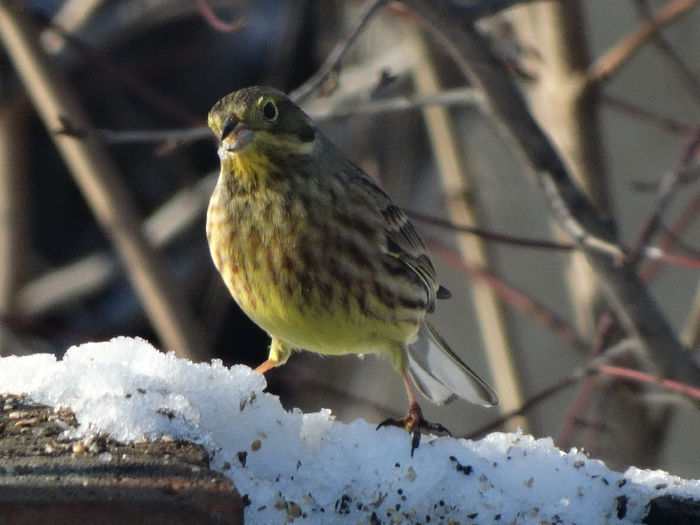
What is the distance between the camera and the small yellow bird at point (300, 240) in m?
2.98

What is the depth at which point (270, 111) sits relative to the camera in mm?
3010

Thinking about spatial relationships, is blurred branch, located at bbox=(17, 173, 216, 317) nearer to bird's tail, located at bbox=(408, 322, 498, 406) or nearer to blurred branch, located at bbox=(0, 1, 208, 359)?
blurred branch, located at bbox=(0, 1, 208, 359)

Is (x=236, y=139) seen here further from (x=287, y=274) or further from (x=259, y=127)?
(x=287, y=274)

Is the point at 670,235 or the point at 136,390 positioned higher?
the point at 136,390

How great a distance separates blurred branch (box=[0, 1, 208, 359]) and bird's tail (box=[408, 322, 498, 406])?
96 centimetres

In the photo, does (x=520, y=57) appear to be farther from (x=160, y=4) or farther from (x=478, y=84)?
(x=478, y=84)

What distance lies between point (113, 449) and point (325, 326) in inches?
39.4

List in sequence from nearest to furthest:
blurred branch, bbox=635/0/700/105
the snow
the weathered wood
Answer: the weathered wood
the snow
blurred branch, bbox=635/0/700/105

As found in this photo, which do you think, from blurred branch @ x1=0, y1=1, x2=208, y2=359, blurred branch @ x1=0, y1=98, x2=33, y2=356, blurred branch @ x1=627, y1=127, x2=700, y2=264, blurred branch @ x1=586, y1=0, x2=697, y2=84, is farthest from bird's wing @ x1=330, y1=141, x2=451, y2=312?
blurred branch @ x1=0, y1=98, x2=33, y2=356

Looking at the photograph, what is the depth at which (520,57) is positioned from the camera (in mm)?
5105

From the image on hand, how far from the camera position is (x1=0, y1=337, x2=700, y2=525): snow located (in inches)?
84.7

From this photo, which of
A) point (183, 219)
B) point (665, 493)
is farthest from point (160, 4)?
point (665, 493)

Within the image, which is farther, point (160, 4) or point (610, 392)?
point (160, 4)

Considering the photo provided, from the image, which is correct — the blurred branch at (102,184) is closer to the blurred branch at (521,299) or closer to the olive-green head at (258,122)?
the blurred branch at (521,299)
